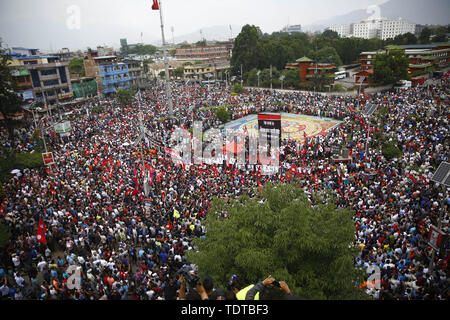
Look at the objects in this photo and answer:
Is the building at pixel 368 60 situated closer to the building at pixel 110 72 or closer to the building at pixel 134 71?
the building at pixel 110 72

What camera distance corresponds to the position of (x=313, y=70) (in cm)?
4981

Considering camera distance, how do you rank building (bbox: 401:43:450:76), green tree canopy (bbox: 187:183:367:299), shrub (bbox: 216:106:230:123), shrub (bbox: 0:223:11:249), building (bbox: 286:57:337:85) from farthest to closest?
building (bbox: 401:43:450:76) < building (bbox: 286:57:337:85) < shrub (bbox: 216:106:230:123) < shrub (bbox: 0:223:11:249) < green tree canopy (bbox: 187:183:367:299)

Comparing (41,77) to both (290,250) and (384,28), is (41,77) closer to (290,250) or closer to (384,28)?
(290,250)

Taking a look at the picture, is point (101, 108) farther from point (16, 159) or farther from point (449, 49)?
point (449, 49)

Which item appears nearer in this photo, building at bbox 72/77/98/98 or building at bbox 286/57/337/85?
building at bbox 72/77/98/98

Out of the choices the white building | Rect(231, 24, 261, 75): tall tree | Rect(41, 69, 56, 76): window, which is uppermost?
the white building

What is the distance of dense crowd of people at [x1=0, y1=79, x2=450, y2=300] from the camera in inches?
379

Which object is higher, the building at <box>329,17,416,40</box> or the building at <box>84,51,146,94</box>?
the building at <box>329,17,416,40</box>

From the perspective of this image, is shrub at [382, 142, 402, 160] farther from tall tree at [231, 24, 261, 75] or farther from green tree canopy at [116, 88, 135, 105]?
tall tree at [231, 24, 261, 75]

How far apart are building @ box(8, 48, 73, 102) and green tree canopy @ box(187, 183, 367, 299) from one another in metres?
38.8

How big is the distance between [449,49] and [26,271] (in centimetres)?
6937

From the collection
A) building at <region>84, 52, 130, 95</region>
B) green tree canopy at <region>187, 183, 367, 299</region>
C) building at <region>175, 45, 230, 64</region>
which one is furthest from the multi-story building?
green tree canopy at <region>187, 183, 367, 299</region>

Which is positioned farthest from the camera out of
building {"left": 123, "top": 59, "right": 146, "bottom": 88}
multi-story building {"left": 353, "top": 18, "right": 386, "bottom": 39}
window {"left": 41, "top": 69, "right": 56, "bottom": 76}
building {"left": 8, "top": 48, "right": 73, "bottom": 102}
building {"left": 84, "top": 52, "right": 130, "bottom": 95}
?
multi-story building {"left": 353, "top": 18, "right": 386, "bottom": 39}

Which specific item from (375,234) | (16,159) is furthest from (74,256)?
(16,159)
